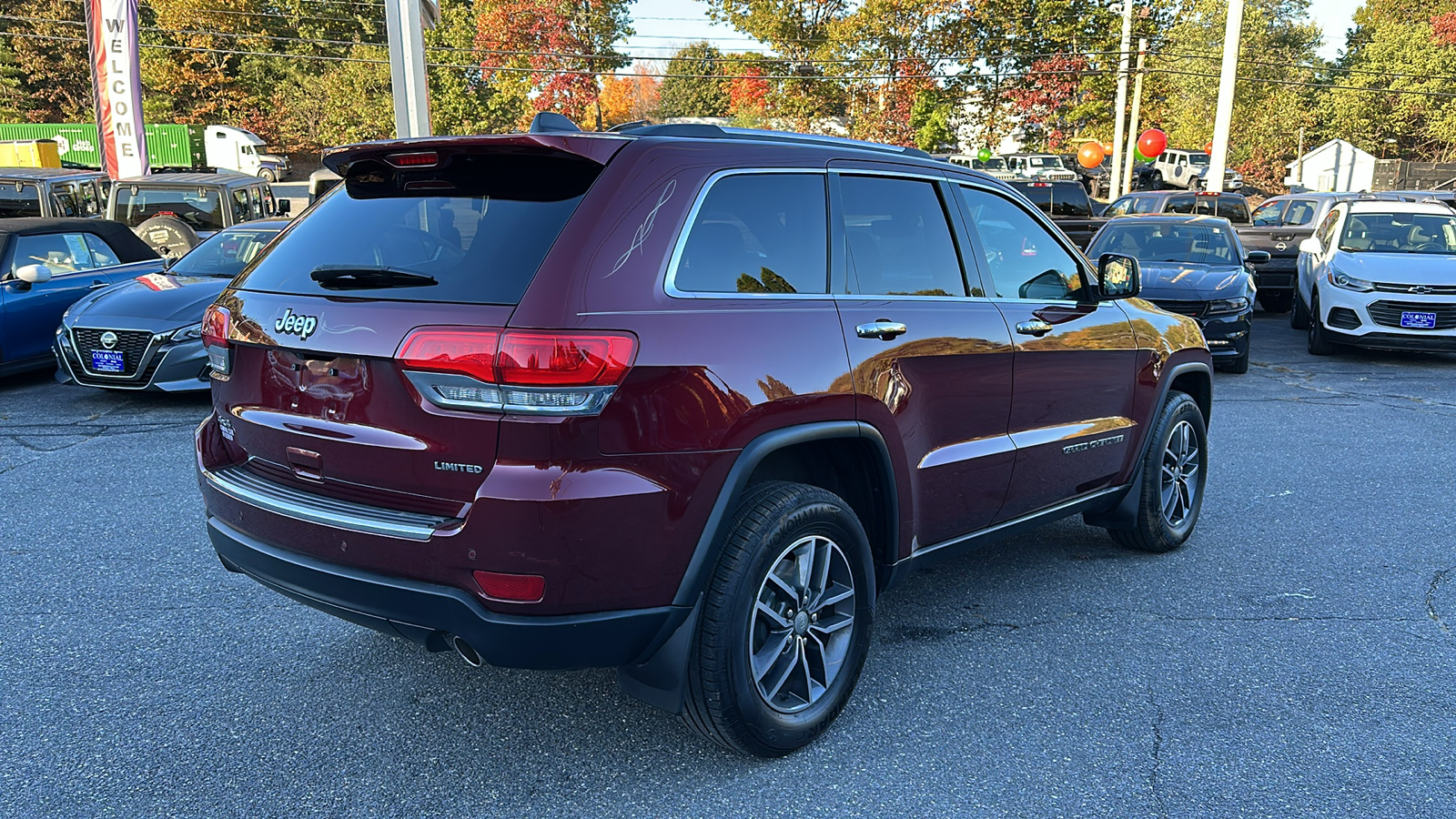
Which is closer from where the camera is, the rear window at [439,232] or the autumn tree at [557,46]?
the rear window at [439,232]

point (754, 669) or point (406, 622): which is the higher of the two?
point (406, 622)

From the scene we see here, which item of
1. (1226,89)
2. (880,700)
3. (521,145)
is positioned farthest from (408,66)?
(1226,89)

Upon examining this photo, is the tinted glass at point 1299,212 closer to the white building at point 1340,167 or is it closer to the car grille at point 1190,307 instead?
the car grille at point 1190,307

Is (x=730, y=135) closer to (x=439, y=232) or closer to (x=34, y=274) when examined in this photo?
(x=439, y=232)

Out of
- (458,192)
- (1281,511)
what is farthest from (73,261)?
(1281,511)

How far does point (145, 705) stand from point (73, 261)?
7849 millimetres

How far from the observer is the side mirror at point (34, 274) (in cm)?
892

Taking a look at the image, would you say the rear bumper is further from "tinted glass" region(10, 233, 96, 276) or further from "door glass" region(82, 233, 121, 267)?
"door glass" region(82, 233, 121, 267)

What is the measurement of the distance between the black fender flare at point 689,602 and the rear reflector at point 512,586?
0.37m

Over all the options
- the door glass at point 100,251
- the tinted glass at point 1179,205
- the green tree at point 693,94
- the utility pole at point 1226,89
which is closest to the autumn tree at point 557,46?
the green tree at point 693,94

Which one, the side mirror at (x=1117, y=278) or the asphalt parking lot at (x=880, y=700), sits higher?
the side mirror at (x=1117, y=278)

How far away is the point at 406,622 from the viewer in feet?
8.95

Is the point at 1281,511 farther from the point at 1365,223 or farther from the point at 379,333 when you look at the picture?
the point at 1365,223

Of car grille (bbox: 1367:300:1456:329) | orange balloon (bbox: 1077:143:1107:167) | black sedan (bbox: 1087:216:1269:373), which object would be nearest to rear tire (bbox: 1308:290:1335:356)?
car grille (bbox: 1367:300:1456:329)
